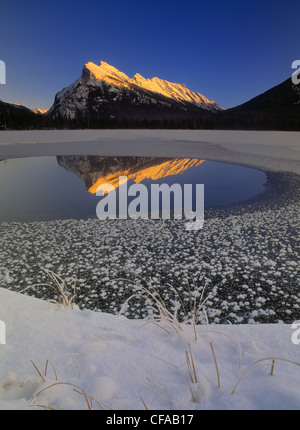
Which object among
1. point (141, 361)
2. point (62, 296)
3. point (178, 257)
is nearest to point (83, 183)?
point (178, 257)

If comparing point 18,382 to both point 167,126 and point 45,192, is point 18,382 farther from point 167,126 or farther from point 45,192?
point 167,126

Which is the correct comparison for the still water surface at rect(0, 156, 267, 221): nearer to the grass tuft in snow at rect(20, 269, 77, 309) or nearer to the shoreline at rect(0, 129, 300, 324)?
the shoreline at rect(0, 129, 300, 324)

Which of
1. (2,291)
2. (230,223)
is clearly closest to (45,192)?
(230,223)

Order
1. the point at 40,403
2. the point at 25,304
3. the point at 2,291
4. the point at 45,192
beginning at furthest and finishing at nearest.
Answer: the point at 45,192 → the point at 2,291 → the point at 25,304 → the point at 40,403

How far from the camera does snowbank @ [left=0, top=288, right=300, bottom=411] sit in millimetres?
1262

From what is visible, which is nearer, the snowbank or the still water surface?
the snowbank

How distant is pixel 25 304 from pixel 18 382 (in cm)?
94

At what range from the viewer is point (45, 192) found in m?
8.72

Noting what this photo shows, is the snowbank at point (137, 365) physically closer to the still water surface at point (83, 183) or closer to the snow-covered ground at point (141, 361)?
the snow-covered ground at point (141, 361)

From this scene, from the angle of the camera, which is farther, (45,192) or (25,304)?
(45,192)

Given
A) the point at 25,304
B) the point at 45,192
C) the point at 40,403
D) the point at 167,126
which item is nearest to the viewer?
the point at 40,403

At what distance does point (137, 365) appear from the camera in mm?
1502

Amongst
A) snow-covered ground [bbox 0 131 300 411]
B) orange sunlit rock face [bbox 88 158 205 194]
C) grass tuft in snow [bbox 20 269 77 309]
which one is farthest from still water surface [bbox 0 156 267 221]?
snow-covered ground [bbox 0 131 300 411]

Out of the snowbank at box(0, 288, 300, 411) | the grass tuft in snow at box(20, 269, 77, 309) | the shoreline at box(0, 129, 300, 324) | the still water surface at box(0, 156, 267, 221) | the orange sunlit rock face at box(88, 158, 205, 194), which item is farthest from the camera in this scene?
the orange sunlit rock face at box(88, 158, 205, 194)
